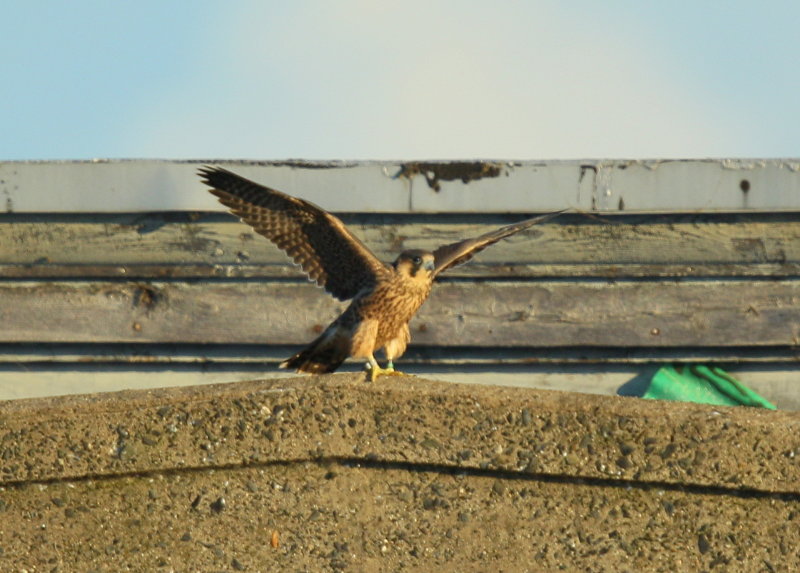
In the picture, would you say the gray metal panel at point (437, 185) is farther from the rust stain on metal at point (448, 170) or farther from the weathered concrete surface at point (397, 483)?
the weathered concrete surface at point (397, 483)

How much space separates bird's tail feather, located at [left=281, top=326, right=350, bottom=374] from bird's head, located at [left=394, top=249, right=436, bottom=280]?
35 centimetres

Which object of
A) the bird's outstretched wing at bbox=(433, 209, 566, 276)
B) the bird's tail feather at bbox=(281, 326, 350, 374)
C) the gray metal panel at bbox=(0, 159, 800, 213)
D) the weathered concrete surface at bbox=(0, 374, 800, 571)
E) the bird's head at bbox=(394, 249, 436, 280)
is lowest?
the weathered concrete surface at bbox=(0, 374, 800, 571)

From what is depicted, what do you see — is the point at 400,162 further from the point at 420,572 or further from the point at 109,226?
the point at 420,572

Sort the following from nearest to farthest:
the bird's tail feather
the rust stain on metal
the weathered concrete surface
A: 1. the weathered concrete surface
2. the bird's tail feather
3. the rust stain on metal

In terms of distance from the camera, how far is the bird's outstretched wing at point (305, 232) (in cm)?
449

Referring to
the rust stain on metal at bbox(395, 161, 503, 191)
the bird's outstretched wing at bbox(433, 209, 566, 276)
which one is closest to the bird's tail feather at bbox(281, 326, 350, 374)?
the bird's outstretched wing at bbox(433, 209, 566, 276)

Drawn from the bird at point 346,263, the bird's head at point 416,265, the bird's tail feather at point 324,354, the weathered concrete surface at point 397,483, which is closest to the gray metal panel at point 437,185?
the bird at point 346,263

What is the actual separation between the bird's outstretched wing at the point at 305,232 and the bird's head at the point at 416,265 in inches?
5.2

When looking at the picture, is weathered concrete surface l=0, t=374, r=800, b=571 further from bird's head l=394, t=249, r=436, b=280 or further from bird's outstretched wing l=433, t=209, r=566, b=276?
bird's outstretched wing l=433, t=209, r=566, b=276

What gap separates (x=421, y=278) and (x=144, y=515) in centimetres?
156

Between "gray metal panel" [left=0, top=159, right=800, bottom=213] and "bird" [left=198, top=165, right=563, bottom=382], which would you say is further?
"gray metal panel" [left=0, top=159, right=800, bottom=213]

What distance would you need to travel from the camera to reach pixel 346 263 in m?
4.70

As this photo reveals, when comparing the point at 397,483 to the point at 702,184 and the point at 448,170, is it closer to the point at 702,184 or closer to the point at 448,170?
the point at 448,170

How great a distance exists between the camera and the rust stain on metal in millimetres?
4801
